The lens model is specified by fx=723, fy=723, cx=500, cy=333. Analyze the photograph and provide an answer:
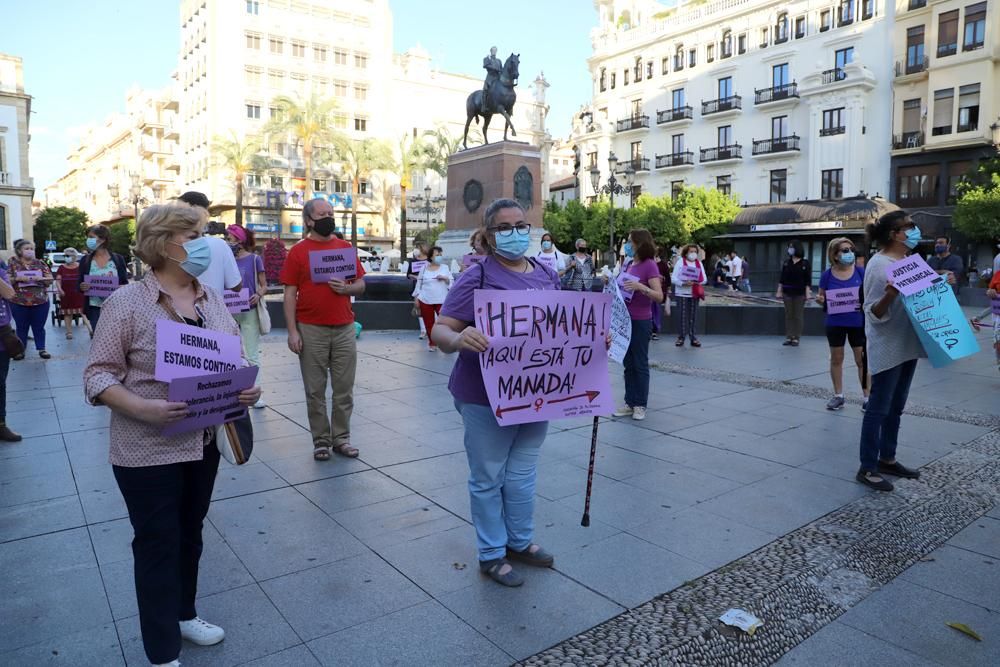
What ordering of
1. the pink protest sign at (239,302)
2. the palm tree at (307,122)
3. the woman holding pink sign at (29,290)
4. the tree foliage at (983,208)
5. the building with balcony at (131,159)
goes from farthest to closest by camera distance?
the building with balcony at (131,159)
the palm tree at (307,122)
the tree foliage at (983,208)
the woman holding pink sign at (29,290)
the pink protest sign at (239,302)

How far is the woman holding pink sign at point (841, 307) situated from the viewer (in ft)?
24.8

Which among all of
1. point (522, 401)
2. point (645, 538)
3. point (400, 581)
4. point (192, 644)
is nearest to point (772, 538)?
point (645, 538)

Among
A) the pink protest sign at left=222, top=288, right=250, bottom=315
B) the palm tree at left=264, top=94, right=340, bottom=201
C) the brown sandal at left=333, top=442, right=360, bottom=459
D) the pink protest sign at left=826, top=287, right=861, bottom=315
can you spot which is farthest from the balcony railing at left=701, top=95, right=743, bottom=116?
the brown sandal at left=333, top=442, right=360, bottom=459

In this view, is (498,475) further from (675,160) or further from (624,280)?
(675,160)

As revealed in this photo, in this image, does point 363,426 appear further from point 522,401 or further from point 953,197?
point 953,197

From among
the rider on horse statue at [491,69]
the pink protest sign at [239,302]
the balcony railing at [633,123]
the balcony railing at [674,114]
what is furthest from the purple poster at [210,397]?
the balcony railing at [633,123]

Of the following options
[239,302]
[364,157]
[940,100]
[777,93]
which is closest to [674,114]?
[777,93]

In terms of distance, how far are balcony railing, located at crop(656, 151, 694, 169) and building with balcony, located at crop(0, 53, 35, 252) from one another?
45455 mm

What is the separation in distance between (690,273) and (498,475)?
406 inches

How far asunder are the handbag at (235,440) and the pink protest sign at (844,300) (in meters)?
6.49

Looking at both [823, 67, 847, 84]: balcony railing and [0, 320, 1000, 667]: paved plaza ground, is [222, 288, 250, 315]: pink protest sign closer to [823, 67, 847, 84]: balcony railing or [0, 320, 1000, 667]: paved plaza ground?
[0, 320, 1000, 667]: paved plaza ground

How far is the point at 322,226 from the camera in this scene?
5.69 metres

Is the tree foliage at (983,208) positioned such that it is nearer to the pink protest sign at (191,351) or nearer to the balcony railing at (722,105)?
the balcony railing at (722,105)

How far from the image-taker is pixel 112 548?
4.05 m
